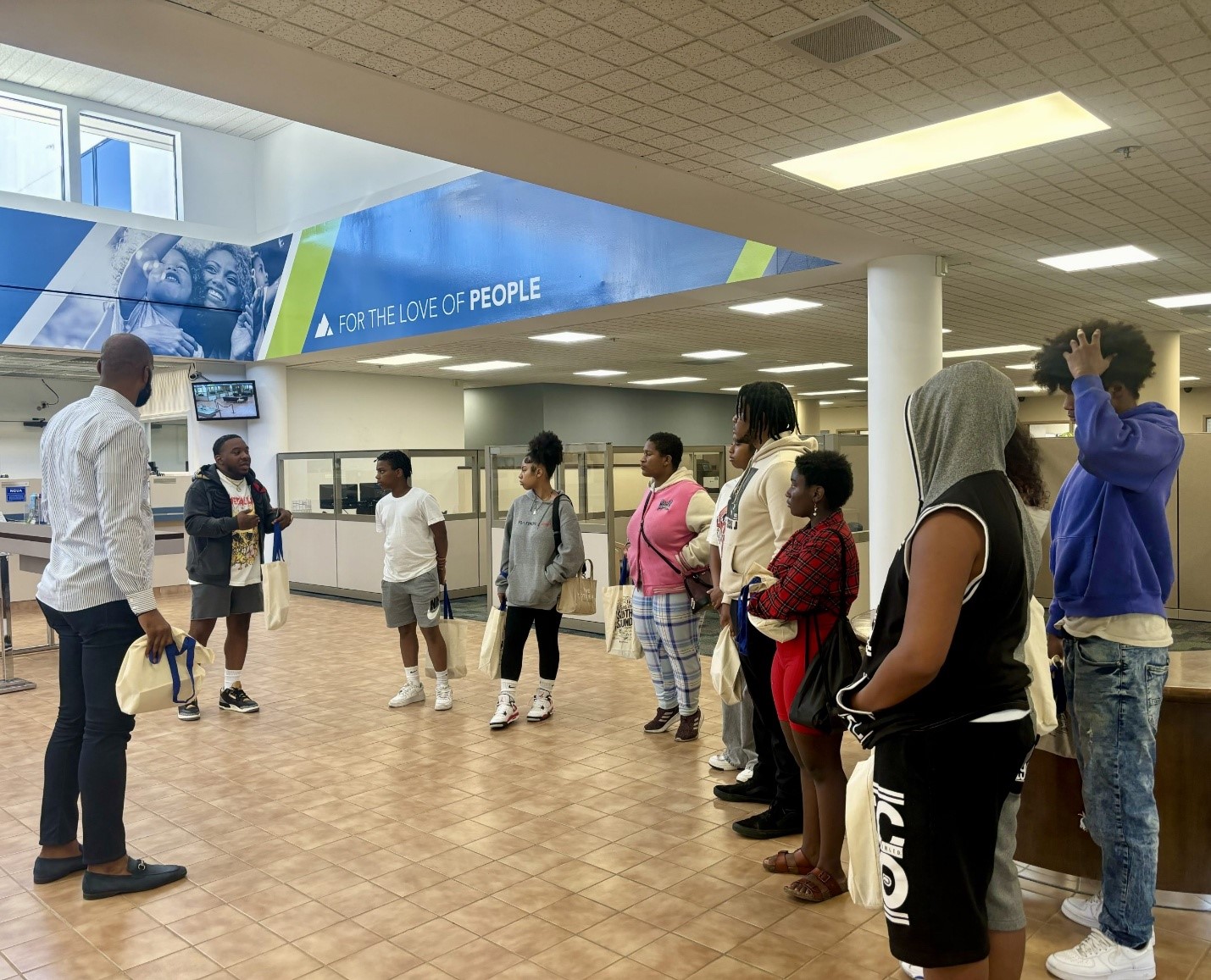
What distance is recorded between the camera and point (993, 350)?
39.9 ft

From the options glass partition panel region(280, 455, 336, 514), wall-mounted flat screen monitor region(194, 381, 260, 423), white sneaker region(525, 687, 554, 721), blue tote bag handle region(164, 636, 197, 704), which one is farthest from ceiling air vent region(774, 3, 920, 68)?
wall-mounted flat screen monitor region(194, 381, 260, 423)

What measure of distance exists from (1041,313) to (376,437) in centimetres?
936

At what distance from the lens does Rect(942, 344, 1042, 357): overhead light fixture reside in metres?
11.8

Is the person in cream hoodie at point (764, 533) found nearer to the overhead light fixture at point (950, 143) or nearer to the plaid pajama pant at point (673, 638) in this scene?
the plaid pajama pant at point (673, 638)

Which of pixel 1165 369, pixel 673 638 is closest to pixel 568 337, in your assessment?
pixel 673 638

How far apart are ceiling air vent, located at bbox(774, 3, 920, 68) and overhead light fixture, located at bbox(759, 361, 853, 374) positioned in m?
10.8

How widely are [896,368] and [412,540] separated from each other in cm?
340

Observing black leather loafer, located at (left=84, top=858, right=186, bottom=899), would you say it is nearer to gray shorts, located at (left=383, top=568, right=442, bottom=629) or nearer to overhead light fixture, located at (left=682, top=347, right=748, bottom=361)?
gray shorts, located at (left=383, top=568, right=442, bottom=629)

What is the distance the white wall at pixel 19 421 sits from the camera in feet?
56.8

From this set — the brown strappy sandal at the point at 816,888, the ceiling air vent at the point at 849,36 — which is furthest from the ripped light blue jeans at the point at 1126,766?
the ceiling air vent at the point at 849,36

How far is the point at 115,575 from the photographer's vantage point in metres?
3.02

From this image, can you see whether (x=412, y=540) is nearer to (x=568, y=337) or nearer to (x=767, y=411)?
(x=767, y=411)

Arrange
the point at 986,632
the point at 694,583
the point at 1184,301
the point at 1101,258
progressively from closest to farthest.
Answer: the point at 986,632 < the point at 694,583 < the point at 1101,258 < the point at 1184,301

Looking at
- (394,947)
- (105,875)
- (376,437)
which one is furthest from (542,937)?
(376,437)
